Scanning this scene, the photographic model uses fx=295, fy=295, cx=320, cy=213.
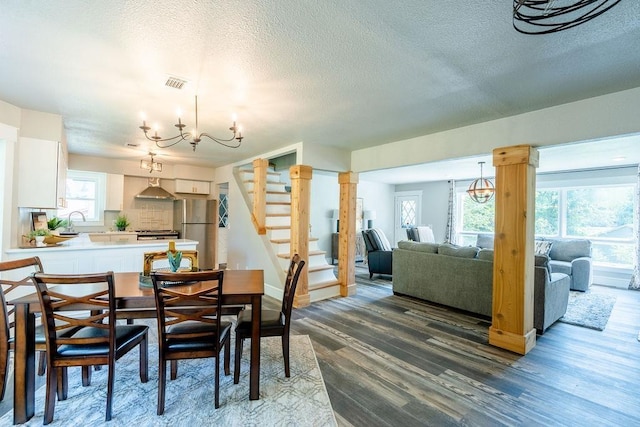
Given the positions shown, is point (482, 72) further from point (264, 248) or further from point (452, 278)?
point (264, 248)

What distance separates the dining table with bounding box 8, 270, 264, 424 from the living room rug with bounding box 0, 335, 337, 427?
0.13 m

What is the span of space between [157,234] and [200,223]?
89 cm

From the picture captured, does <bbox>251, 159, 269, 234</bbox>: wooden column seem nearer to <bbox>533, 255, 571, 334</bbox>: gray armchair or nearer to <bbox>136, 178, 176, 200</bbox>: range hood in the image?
<bbox>136, 178, 176, 200</bbox>: range hood

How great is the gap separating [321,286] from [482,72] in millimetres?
3487

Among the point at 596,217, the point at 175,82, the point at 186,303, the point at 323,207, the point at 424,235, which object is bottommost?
the point at 186,303

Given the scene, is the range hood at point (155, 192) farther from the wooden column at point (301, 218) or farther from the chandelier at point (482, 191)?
the chandelier at point (482, 191)

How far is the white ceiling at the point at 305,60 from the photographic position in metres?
1.57

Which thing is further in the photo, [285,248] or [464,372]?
[285,248]

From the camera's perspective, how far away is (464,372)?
2.57 meters

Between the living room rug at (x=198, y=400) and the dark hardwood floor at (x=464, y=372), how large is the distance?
19cm

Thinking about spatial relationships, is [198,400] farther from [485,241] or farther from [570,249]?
[570,249]

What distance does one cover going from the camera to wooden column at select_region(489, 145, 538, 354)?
2.94 m

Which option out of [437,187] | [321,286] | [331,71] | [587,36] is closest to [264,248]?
[321,286]

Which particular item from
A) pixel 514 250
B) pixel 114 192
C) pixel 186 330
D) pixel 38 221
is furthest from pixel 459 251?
pixel 114 192
